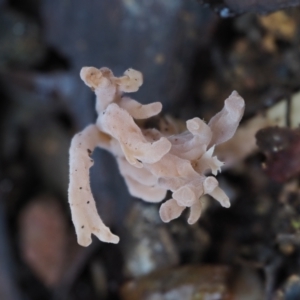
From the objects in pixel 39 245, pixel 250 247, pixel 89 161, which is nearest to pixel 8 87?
pixel 39 245

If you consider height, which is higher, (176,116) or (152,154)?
(176,116)

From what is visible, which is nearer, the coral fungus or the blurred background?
the coral fungus

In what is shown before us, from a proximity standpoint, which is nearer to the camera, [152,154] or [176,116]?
[152,154]

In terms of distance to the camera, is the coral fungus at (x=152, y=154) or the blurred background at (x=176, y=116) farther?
the blurred background at (x=176, y=116)
